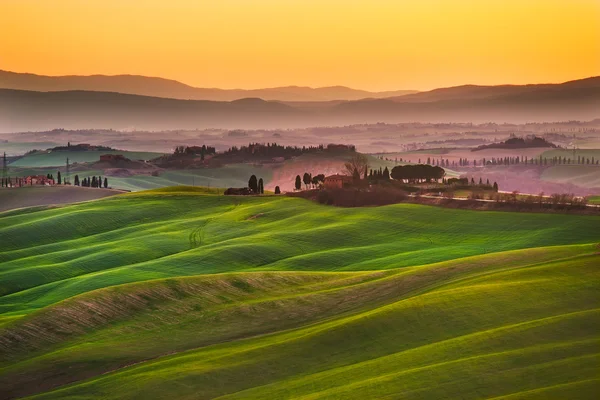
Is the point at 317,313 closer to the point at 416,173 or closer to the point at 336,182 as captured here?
the point at 336,182

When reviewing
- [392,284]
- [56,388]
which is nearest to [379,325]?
[392,284]

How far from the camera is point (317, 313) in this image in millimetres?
75062

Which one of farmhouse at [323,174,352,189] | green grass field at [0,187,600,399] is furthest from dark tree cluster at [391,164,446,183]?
green grass field at [0,187,600,399]

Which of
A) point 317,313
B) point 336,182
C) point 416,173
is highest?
point 416,173

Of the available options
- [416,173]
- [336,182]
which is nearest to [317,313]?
[336,182]

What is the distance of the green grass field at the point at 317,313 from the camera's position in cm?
5597

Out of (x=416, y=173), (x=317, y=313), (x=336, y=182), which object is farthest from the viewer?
(x=416, y=173)

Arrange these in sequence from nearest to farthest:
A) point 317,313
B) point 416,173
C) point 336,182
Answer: point 317,313
point 336,182
point 416,173

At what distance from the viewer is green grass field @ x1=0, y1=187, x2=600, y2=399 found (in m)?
56.0

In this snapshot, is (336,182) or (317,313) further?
(336,182)

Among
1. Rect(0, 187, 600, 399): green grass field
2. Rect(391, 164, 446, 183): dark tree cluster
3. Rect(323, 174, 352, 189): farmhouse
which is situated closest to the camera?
Rect(0, 187, 600, 399): green grass field

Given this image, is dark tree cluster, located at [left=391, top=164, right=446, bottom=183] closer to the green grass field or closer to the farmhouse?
the farmhouse

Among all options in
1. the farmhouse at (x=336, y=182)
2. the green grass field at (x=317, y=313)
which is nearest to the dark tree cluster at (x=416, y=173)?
the farmhouse at (x=336, y=182)

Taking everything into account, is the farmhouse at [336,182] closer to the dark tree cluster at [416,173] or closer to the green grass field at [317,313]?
the dark tree cluster at [416,173]
